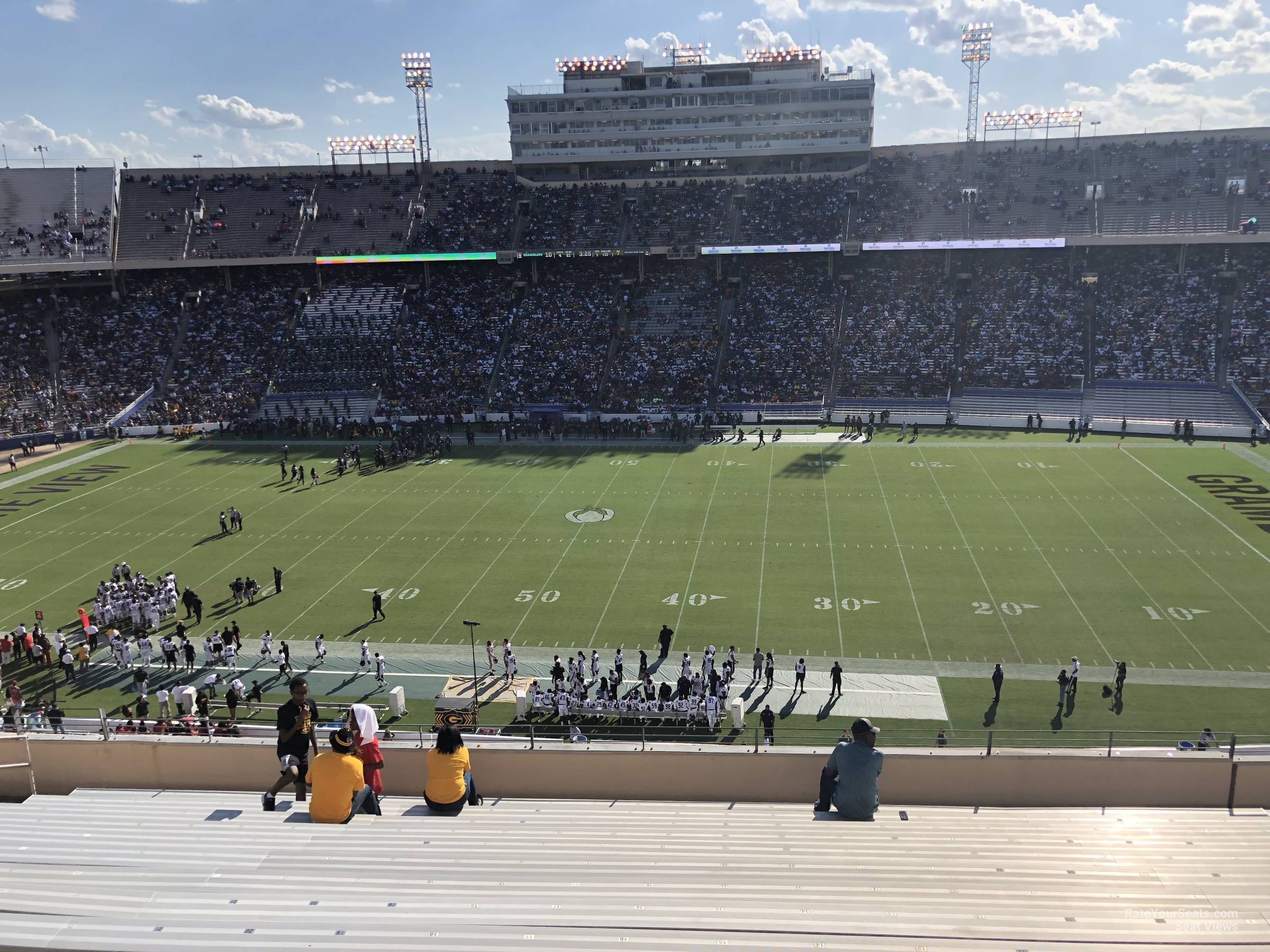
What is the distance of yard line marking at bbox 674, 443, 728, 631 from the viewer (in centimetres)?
2272

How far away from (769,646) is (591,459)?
17814 millimetres

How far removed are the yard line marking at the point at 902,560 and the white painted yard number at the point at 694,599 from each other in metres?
4.75

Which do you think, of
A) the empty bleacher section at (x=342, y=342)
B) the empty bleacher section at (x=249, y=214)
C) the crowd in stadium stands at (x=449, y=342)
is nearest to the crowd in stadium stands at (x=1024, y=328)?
the crowd in stadium stands at (x=449, y=342)

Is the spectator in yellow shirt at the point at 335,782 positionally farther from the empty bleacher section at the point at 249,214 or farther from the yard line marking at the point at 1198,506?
the empty bleacher section at the point at 249,214

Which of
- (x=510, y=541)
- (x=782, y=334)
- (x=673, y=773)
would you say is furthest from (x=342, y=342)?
(x=673, y=773)

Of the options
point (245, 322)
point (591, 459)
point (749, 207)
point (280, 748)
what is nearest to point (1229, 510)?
point (591, 459)

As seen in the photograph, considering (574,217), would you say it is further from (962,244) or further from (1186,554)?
(1186,554)

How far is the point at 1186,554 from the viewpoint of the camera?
25016 mm

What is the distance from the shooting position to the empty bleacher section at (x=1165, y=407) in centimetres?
3872

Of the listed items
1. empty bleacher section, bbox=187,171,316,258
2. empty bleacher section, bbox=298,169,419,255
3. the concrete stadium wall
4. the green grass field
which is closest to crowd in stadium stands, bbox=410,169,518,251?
empty bleacher section, bbox=298,169,419,255

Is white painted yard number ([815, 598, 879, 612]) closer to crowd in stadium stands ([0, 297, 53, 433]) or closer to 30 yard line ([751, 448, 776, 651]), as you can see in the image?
30 yard line ([751, 448, 776, 651])

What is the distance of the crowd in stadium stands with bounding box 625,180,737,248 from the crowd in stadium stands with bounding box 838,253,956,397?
9.08 meters

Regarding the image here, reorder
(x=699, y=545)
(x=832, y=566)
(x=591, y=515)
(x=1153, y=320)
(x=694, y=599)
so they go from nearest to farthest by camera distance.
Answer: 1. (x=694, y=599)
2. (x=832, y=566)
3. (x=699, y=545)
4. (x=591, y=515)
5. (x=1153, y=320)

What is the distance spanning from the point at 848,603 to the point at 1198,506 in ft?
45.7
